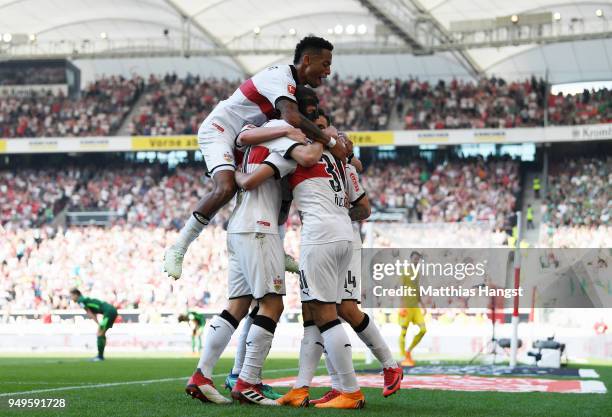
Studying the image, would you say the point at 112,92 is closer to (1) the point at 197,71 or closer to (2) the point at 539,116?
(1) the point at 197,71

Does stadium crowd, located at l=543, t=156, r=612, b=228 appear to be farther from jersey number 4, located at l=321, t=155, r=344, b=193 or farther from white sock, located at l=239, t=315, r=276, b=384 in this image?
white sock, located at l=239, t=315, r=276, b=384

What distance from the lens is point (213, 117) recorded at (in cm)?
769

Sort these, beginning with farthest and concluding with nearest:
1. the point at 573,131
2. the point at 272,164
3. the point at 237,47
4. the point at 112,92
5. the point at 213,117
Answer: the point at 112,92
the point at 237,47
the point at 573,131
the point at 213,117
the point at 272,164

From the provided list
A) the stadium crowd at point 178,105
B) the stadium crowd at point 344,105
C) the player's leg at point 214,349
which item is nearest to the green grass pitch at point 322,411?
the player's leg at point 214,349

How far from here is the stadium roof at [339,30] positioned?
119ft

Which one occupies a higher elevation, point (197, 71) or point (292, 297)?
point (197, 71)

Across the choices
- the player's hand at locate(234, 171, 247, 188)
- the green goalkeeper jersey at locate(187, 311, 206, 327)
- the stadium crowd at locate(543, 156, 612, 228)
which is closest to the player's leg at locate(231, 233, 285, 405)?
the player's hand at locate(234, 171, 247, 188)

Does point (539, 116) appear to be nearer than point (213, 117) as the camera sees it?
No

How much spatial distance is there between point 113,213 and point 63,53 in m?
7.61

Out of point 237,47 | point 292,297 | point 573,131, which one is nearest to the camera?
point 292,297

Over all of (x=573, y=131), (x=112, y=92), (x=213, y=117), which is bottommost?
(x=213, y=117)

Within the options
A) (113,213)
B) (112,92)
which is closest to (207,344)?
(113,213)

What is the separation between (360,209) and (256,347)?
1380mm

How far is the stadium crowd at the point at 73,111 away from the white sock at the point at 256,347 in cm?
3715
